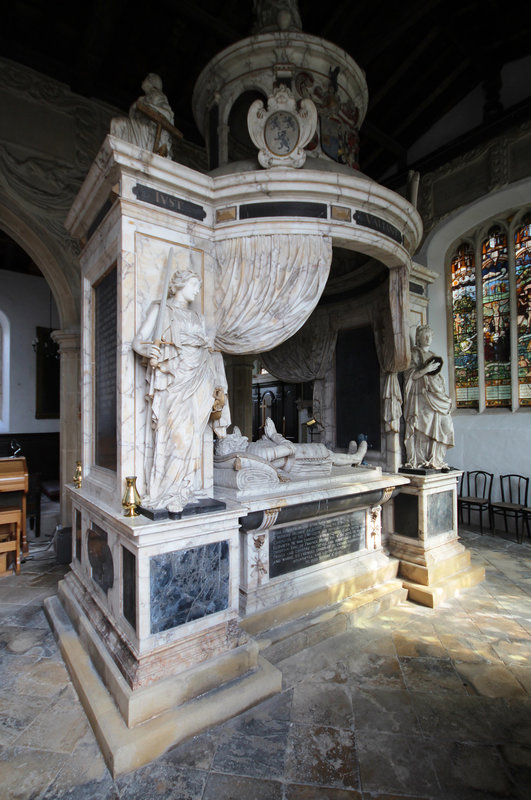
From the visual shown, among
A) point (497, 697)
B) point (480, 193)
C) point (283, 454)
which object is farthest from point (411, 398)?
→ point (480, 193)

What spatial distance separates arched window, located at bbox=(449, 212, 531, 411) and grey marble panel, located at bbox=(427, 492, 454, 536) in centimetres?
273

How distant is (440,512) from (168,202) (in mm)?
3787

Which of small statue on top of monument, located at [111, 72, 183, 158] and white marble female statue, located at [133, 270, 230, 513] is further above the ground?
small statue on top of monument, located at [111, 72, 183, 158]

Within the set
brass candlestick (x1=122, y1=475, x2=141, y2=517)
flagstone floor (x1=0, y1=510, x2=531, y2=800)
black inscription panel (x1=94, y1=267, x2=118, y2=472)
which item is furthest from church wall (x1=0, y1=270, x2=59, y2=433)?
brass candlestick (x1=122, y1=475, x2=141, y2=517)

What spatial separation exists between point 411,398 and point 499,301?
11.0 feet

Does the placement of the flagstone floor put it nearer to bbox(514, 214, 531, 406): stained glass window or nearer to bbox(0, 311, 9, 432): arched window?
bbox(514, 214, 531, 406): stained glass window

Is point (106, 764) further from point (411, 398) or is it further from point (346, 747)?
point (411, 398)

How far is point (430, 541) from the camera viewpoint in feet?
13.1

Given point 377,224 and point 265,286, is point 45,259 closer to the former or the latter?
point 265,286

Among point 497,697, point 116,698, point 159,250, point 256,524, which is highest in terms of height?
point 159,250

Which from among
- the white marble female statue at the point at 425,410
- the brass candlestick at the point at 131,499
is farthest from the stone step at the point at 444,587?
the brass candlestick at the point at 131,499

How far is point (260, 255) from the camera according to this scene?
9.77 ft

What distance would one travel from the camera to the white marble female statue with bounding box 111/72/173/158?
2.72 metres

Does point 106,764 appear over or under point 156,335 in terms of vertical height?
under
